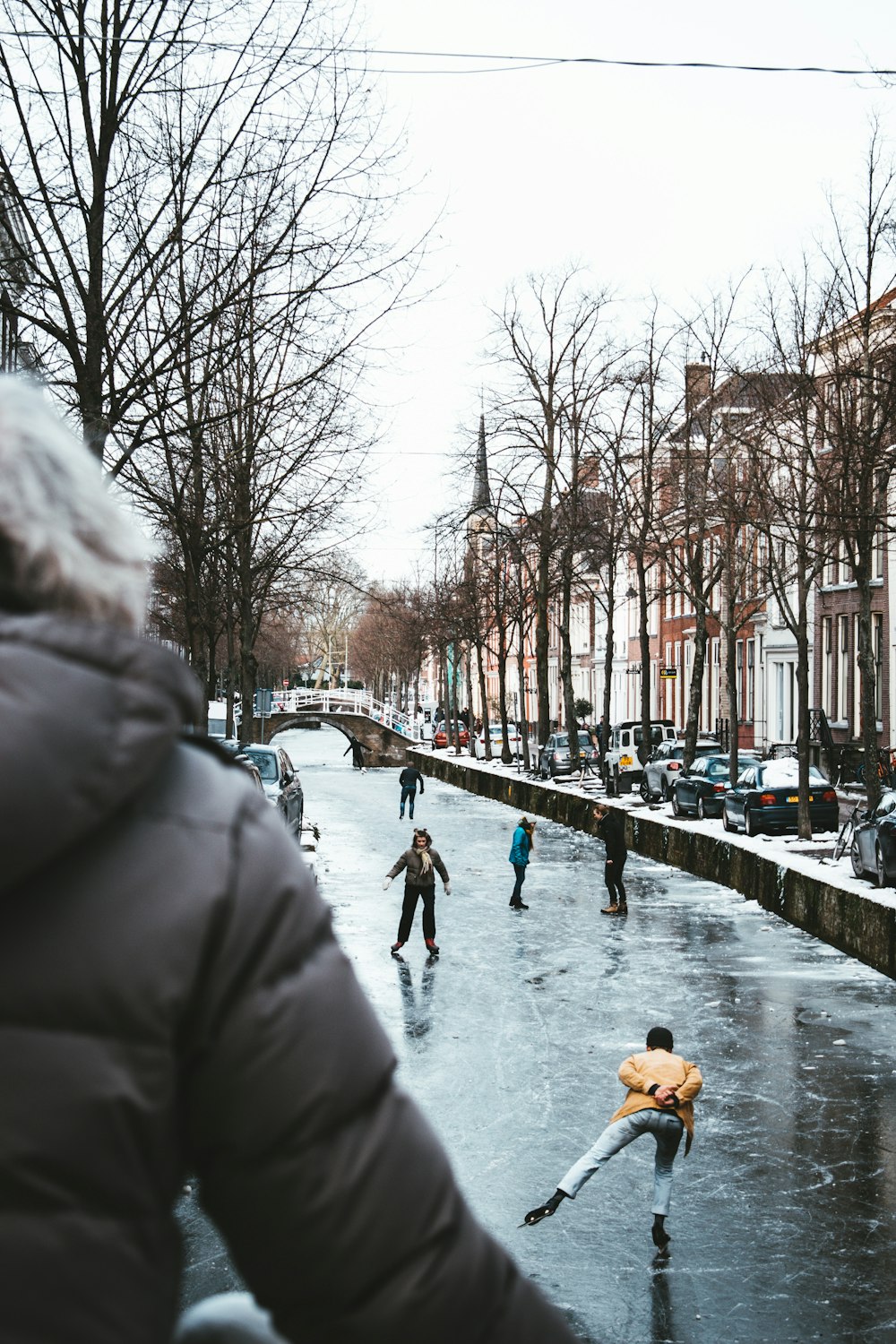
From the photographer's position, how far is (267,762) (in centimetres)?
2841

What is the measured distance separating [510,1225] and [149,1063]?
8.35m

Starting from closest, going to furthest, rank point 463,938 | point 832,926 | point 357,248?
point 357,248 < point 832,926 < point 463,938

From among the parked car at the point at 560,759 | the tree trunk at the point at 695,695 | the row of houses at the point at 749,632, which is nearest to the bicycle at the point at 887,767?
the row of houses at the point at 749,632

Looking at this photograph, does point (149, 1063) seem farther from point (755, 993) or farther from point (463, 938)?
point (463, 938)

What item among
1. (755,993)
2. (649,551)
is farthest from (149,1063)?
(649,551)

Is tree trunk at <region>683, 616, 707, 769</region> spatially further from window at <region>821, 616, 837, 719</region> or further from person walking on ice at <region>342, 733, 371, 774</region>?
person walking on ice at <region>342, 733, 371, 774</region>

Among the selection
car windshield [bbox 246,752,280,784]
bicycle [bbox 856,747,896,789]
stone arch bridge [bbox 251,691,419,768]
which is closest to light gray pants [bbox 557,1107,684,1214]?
car windshield [bbox 246,752,280,784]

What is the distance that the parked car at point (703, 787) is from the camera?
35.0 m

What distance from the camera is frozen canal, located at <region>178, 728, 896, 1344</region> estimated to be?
821 centimetres

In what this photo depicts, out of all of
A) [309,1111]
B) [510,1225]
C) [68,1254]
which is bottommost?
[510,1225]

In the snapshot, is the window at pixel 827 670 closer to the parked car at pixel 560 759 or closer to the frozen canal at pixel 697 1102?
the parked car at pixel 560 759

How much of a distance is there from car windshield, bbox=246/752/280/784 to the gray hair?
2599 cm

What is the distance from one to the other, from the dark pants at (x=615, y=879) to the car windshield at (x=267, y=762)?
6.55 metres

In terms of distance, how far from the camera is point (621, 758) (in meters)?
47.6
